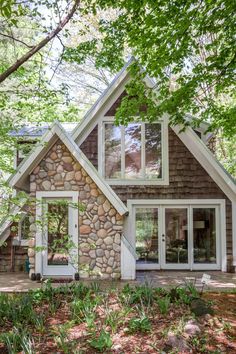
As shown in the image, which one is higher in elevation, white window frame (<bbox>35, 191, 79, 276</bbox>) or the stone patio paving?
white window frame (<bbox>35, 191, 79, 276</bbox>)

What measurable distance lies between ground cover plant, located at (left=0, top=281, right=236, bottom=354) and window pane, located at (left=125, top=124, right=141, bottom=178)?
474cm

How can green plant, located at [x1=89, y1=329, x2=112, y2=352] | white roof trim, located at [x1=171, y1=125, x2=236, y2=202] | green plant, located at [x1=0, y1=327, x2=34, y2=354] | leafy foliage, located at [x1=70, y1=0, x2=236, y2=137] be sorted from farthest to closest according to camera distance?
white roof trim, located at [x1=171, y1=125, x2=236, y2=202] < leafy foliage, located at [x1=70, y1=0, x2=236, y2=137] < green plant, located at [x1=89, y1=329, x2=112, y2=352] < green plant, located at [x1=0, y1=327, x2=34, y2=354]

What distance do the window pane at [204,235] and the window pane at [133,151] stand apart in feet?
7.02

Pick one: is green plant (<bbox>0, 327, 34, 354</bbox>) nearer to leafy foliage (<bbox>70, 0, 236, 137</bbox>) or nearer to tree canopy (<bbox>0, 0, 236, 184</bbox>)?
tree canopy (<bbox>0, 0, 236, 184</bbox>)

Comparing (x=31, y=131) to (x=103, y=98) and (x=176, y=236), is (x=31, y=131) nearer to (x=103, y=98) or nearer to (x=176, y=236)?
(x=103, y=98)

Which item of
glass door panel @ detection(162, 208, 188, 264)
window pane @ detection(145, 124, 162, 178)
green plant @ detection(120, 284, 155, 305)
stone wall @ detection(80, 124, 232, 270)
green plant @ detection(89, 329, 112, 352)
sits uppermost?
window pane @ detection(145, 124, 162, 178)

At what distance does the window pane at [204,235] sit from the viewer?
385 inches

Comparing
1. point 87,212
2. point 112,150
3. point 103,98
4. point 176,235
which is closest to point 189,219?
point 176,235

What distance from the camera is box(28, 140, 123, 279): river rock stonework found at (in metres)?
8.30

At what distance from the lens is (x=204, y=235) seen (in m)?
9.88

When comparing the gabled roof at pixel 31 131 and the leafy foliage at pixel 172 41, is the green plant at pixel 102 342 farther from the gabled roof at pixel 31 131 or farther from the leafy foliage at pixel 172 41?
the leafy foliage at pixel 172 41

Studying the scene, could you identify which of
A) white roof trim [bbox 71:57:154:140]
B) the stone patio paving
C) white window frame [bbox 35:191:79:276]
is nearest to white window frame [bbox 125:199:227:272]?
the stone patio paving

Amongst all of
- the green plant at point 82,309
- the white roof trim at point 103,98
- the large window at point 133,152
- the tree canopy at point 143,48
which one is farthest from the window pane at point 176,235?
the green plant at point 82,309

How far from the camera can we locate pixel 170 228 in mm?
9930
